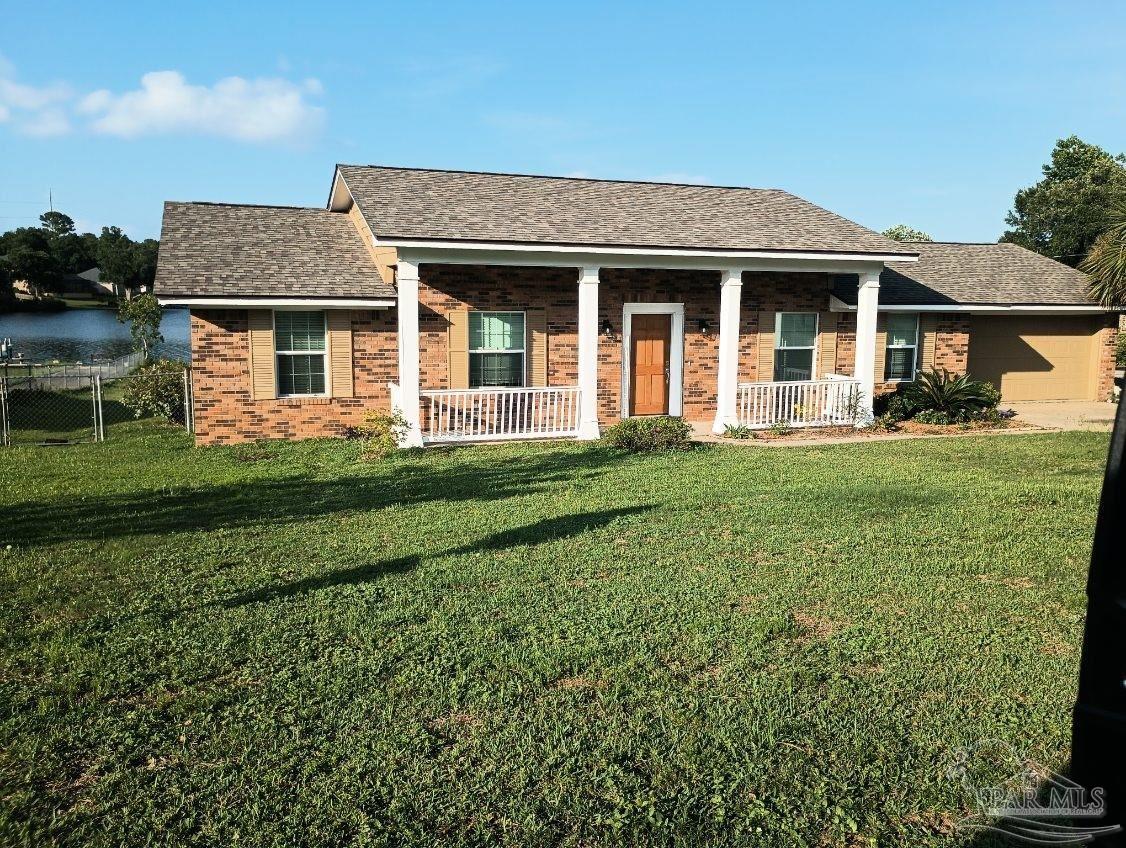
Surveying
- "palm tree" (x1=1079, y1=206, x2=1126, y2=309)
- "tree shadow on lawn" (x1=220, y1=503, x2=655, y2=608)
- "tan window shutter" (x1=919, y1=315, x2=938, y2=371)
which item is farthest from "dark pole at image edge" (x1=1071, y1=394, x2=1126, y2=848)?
"palm tree" (x1=1079, y1=206, x2=1126, y2=309)

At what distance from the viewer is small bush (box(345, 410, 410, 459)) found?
13477 mm

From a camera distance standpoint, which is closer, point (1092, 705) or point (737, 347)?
point (1092, 705)

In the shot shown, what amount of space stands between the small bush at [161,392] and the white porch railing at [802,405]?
447 inches

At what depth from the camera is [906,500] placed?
32.8 ft

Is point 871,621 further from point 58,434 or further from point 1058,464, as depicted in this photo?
point 58,434

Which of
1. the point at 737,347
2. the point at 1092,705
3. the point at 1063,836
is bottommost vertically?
the point at 1063,836

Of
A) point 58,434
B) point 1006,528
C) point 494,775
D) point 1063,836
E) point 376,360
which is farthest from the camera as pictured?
point 58,434

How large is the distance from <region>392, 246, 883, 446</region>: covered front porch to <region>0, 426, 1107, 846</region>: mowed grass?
15.8 ft

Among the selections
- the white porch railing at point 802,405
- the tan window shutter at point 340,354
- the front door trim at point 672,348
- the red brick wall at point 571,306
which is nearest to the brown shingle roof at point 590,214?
the red brick wall at point 571,306

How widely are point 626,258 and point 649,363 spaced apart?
106 inches

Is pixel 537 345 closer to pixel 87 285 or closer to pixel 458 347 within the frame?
pixel 458 347

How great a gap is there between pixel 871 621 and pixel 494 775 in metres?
3.18

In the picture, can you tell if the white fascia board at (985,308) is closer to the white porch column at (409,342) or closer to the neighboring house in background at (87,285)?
the white porch column at (409,342)

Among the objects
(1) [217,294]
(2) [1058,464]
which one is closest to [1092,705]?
(2) [1058,464]
